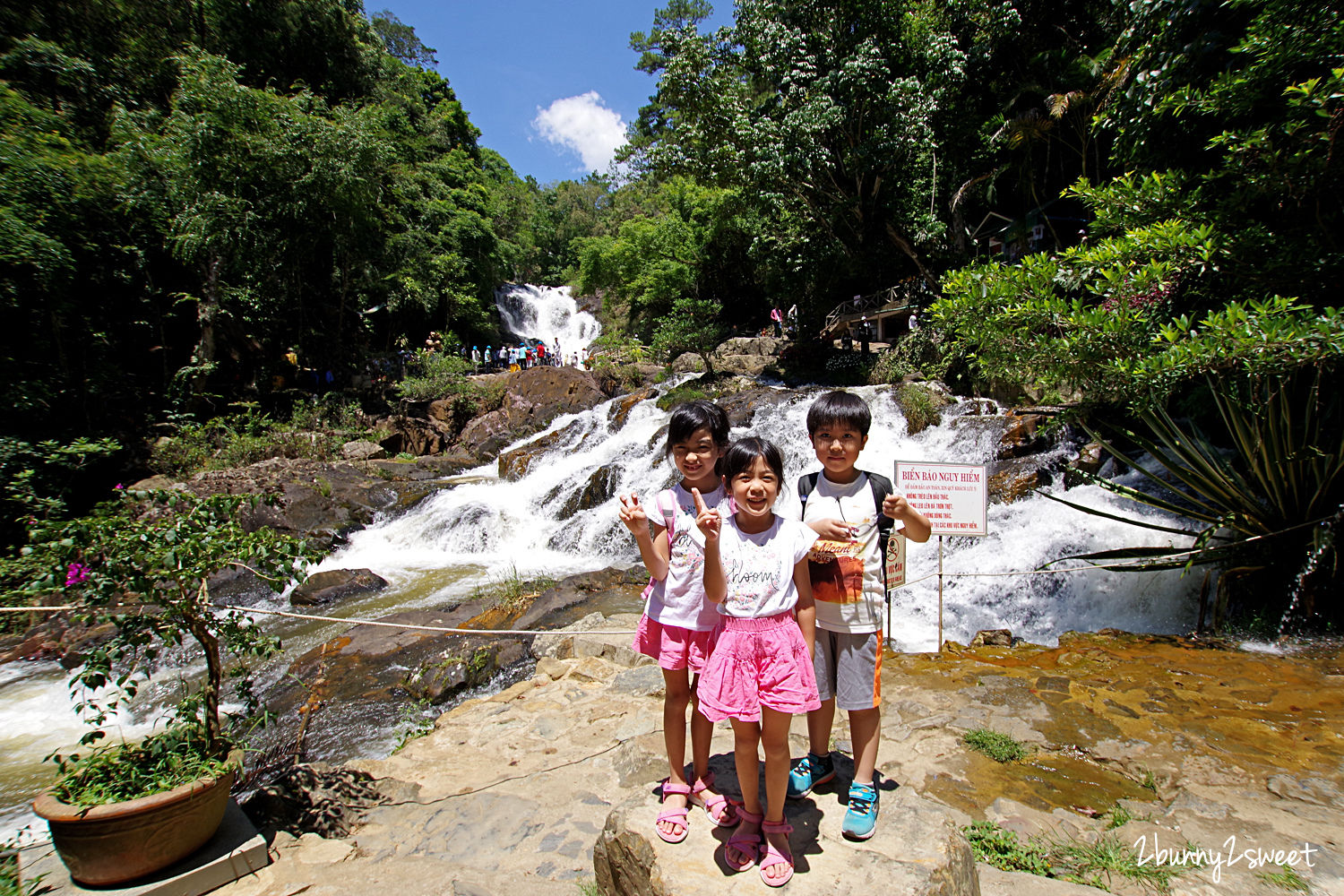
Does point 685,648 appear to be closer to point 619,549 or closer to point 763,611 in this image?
point 763,611

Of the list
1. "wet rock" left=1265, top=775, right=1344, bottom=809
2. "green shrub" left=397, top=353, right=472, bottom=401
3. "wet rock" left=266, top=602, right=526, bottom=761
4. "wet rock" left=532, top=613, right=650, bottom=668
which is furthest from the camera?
"green shrub" left=397, top=353, right=472, bottom=401

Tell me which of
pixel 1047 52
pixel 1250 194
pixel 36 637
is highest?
pixel 1047 52

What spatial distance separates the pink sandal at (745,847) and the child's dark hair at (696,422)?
125 cm

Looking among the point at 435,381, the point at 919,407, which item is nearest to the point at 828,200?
the point at 919,407

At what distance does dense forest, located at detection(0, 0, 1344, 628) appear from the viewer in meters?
4.41

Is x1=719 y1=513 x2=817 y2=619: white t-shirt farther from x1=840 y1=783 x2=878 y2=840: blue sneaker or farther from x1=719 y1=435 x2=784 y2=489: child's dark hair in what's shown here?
x1=840 y1=783 x2=878 y2=840: blue sneaker

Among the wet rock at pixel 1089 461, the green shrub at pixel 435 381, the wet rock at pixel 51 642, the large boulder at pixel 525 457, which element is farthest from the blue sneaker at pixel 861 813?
the green shrub at pixel 435 381

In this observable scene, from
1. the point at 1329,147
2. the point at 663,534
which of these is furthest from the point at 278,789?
the point at 1329,147

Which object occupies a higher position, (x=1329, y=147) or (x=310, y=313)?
(x=310, y=313)

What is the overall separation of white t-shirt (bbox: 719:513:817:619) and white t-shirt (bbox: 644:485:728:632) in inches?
6.3

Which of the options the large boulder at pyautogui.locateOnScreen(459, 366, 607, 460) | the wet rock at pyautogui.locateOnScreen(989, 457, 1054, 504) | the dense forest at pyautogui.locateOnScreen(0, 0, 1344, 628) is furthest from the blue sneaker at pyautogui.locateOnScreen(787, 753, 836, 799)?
the large boulder at pyautogui.locateOnScreen(459, 366, 607, 460)

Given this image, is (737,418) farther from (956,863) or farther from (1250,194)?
(956,863)

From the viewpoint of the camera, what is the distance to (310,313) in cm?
1884

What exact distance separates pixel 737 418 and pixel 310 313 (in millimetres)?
14527
